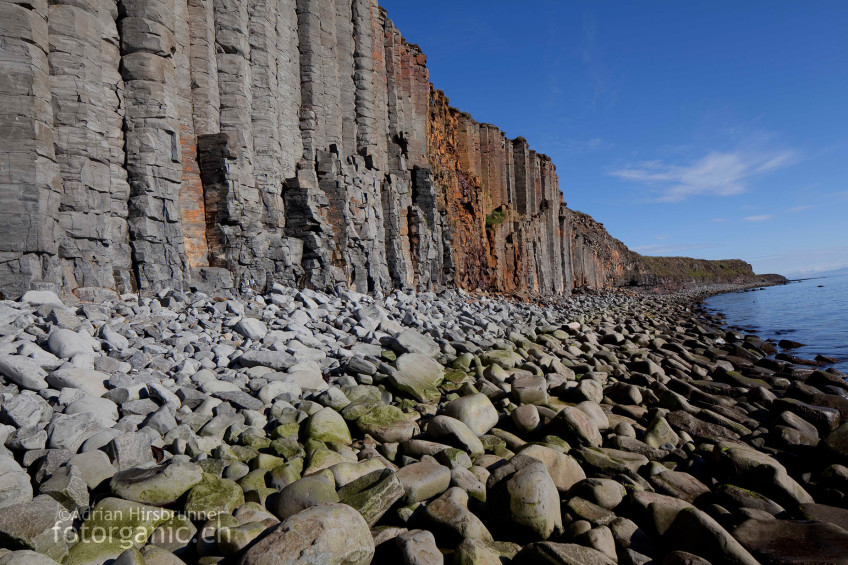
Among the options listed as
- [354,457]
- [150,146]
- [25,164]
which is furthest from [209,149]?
[354,457]

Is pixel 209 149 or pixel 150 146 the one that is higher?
pixel 209 149

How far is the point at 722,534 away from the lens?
3.31 m

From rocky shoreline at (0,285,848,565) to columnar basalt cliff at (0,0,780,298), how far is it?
5.34 ft

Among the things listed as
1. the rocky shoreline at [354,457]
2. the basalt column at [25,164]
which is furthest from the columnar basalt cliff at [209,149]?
the rocky shoreline at [354,457]

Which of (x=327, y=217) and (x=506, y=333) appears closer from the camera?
(x=506, y=333)

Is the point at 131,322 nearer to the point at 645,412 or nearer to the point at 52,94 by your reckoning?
Result: the point at 52,94

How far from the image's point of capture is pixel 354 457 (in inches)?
174

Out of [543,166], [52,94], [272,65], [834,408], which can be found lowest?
[834,408]

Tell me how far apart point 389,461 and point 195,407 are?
203 cm

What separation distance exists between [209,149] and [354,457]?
8.86m

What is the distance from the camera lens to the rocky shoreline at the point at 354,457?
9.96 feet

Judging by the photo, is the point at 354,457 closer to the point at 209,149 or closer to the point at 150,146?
the point at 150,146

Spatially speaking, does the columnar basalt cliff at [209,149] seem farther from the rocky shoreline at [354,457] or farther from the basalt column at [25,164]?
the rocky shoreline at [354,457]

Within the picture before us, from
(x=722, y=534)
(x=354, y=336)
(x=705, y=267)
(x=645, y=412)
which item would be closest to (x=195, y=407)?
(x=354, y=336)
